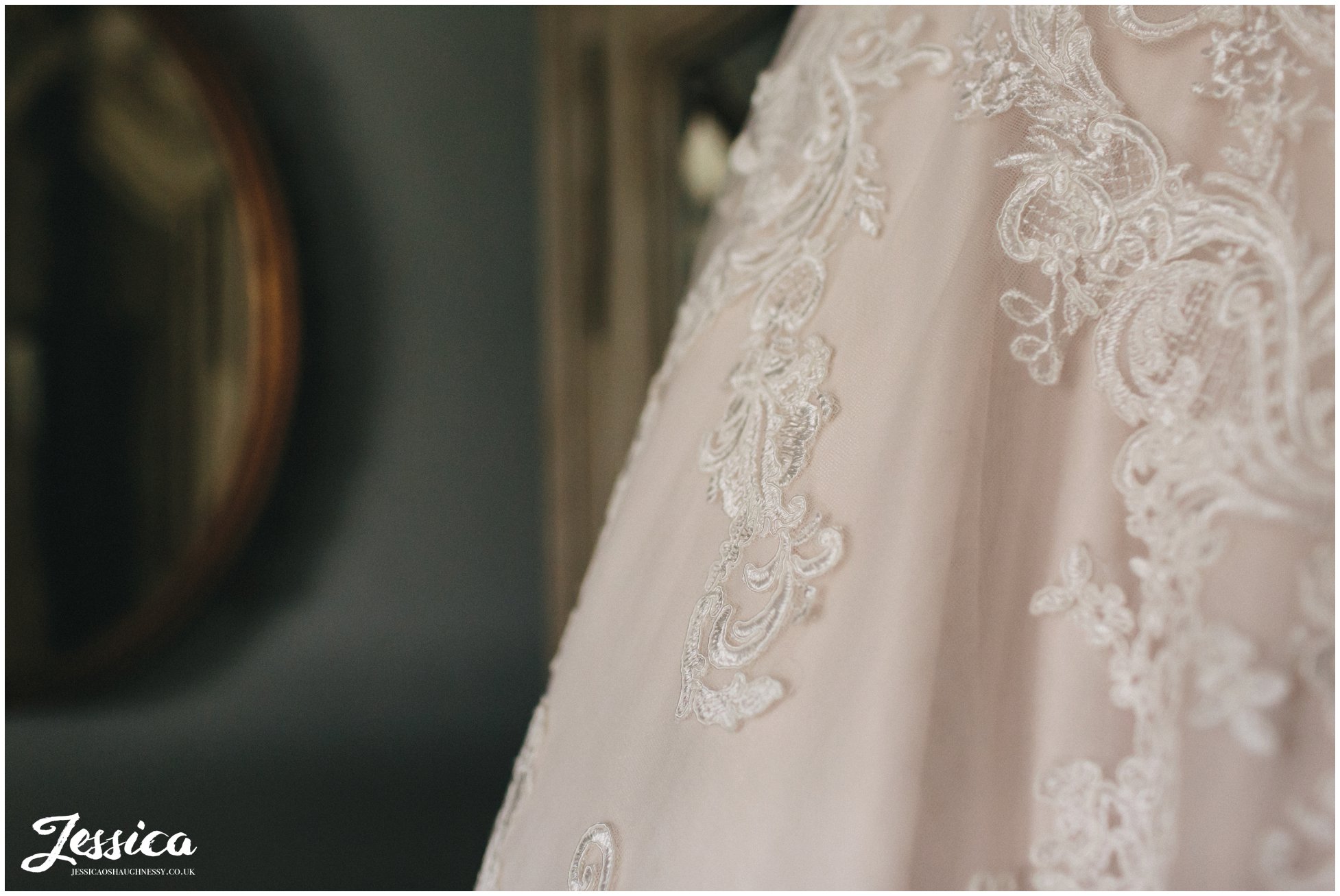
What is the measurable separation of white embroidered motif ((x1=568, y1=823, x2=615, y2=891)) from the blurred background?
561 millimetres

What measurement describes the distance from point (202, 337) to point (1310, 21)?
2.74 ft

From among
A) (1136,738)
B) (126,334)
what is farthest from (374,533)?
(1136,738)

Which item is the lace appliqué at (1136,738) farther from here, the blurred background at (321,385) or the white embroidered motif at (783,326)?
the blurred background at (321,385)

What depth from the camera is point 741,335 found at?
36 centimetres

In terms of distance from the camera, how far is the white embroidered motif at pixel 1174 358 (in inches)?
8.6

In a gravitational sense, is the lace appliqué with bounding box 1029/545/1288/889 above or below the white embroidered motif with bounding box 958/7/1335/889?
below

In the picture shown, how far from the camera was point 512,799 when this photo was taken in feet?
1.23

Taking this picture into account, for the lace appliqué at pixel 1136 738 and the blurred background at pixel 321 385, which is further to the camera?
the blurred background at pixel 321 385

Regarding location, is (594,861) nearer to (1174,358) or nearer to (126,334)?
(1174,358)

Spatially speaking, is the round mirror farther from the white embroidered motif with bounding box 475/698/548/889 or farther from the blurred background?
the white embroidered motif with bounding box 475/698/548/889

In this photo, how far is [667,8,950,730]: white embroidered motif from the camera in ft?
0.89

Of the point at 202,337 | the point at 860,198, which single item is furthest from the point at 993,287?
the point at 202,337

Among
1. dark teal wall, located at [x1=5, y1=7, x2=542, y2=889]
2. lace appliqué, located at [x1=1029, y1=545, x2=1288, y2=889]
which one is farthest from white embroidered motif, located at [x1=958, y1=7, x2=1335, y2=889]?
dark teal wall, located at [x1=5, y1=7, x2=542, y2=889]

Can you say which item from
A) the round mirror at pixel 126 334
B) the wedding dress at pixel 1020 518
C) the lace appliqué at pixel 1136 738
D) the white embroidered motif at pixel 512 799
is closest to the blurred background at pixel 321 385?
the round mirror at pixel 126 334
